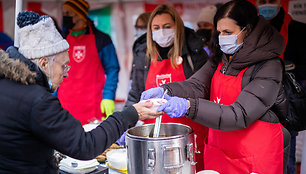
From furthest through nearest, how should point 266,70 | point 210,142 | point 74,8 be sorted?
point 74,8
point 210,142
point 266,70

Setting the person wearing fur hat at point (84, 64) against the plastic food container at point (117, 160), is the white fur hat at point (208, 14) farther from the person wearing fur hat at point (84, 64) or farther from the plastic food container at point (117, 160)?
the plastic food container at point (117, 160)

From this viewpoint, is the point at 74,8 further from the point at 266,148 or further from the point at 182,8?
the point at 266,148

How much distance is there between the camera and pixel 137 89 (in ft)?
9.18

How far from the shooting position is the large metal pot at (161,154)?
4.87 feet

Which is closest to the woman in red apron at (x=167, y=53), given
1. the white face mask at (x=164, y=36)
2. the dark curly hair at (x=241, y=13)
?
the white face mask at (x=164, y=36)

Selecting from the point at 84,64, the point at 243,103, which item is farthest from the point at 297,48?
the point at 84,64

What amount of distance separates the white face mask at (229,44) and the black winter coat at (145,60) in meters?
0.61

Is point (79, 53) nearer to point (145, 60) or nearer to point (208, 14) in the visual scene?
point (145, 60)

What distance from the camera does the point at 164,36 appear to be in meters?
2.68

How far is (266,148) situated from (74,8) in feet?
8.73

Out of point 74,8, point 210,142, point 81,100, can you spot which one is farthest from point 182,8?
point 210,142

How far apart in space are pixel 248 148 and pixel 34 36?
4.44 feet

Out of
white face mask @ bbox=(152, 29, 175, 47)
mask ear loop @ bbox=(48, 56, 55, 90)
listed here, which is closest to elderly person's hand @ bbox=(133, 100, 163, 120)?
mask ear loop @ bbox=(48, 56, 55, 90)

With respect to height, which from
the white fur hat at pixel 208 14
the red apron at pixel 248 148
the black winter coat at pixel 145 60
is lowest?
the red apron at pixel 248 148
